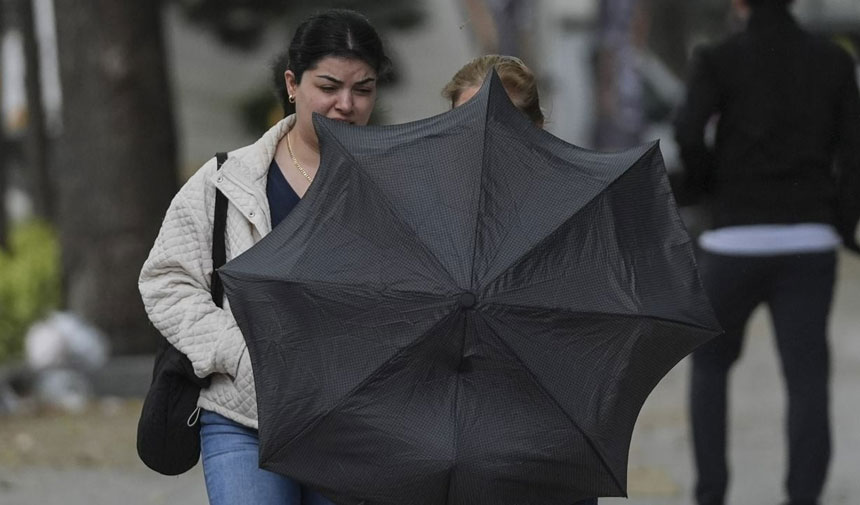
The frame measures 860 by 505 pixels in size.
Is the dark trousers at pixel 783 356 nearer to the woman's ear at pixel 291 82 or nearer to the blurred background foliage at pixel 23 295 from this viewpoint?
the woman's ear at pixel 291 82

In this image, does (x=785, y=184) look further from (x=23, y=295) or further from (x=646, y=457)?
(x=23, y=295)

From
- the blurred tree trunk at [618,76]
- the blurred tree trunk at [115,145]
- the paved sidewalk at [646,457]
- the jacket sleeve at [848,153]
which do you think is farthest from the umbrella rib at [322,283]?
the blurred tree trunk at [618,76]

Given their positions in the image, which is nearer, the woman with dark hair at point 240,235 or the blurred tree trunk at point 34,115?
the woman with dark hair at point 240,235

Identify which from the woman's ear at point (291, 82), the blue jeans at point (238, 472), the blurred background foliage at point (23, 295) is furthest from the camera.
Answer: the blurred background foliage at point (23, 295)

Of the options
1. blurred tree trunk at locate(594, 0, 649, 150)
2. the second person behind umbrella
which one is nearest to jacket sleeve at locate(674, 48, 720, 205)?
the second person behind umbrella

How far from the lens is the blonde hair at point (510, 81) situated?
12.6 ft

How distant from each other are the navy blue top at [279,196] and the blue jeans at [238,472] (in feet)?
1.49

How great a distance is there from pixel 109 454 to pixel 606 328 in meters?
5.35

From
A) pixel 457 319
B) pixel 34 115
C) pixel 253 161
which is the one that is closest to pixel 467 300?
pixel 457 319

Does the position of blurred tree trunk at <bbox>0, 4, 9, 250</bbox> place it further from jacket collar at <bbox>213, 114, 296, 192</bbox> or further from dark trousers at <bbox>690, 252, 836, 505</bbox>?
jacket collar at <bbox>213, 114, 296, 192</bbox>

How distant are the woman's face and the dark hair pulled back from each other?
0.06 ft

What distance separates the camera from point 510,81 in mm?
3852

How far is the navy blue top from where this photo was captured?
3.56 m

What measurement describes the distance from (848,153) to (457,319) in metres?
2.95
